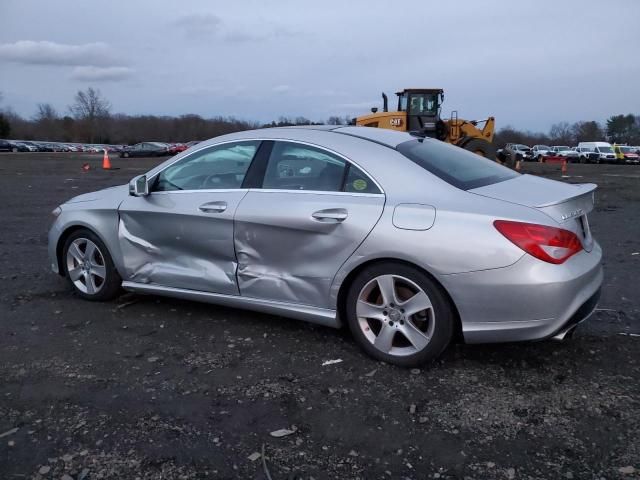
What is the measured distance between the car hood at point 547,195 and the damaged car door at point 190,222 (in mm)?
1795

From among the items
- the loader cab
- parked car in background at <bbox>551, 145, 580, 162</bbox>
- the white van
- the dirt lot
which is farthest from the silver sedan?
parked car in background at <bbox>551, 145, 580, 162</bbox>

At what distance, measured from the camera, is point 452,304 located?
337 centimetres

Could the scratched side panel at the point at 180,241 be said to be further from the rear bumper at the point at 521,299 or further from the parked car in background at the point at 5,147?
the parked car in background at the point at 5,147

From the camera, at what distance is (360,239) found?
139 inches

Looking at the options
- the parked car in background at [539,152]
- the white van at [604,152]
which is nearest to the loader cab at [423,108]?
the white van at [604,152]

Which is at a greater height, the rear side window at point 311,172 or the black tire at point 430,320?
the rear side window at point 311,172

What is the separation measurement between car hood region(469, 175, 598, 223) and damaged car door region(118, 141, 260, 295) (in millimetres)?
1795

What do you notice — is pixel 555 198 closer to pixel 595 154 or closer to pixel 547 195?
pixel 547 195

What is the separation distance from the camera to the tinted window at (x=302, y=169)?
151 inches

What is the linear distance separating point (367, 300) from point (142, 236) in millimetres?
2003

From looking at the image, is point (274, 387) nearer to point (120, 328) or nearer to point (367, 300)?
point (367, 300)

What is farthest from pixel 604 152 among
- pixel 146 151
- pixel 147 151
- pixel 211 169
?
pixel 211 169

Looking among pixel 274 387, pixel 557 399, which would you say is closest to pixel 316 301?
pixel 274 387

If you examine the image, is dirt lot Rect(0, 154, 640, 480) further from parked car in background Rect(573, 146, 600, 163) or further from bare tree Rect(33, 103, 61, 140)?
bare tree Rect(33, 103, 61, 140)
